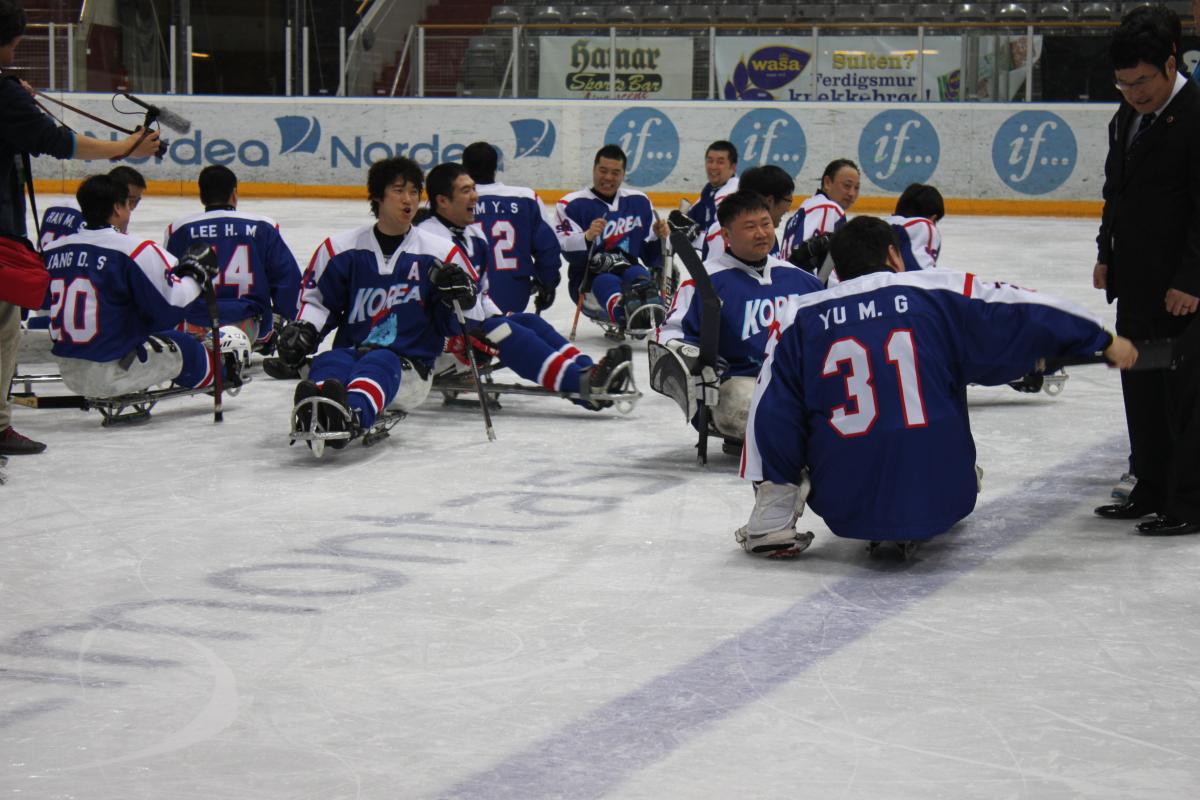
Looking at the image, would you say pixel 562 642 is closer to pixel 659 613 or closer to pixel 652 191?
pixel 659 613

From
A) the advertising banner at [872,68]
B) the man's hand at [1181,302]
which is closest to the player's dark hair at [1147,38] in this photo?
the man's hand at [1181,302]

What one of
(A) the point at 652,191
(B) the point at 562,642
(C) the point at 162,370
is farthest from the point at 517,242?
(A) the point at 652,191

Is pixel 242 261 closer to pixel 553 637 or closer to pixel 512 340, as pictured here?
pixel 512 340

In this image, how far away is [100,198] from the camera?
600 cm

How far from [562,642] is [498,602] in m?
0.36

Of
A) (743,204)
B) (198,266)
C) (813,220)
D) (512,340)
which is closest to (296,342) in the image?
(198,266)

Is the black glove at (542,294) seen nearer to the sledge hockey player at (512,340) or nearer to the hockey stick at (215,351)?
the sledge hockey player at (512,340)

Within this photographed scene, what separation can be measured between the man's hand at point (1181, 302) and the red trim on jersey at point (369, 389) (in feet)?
8.89

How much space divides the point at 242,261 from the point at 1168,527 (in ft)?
15.0

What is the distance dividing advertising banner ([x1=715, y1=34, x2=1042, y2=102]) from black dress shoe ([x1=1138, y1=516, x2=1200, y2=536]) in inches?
505

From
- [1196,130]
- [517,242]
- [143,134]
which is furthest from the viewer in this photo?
[517,242]

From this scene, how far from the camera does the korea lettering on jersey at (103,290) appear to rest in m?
5.95

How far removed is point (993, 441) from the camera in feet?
19.3

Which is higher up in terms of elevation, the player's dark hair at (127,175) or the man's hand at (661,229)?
the player's dark hair at (127,175)
